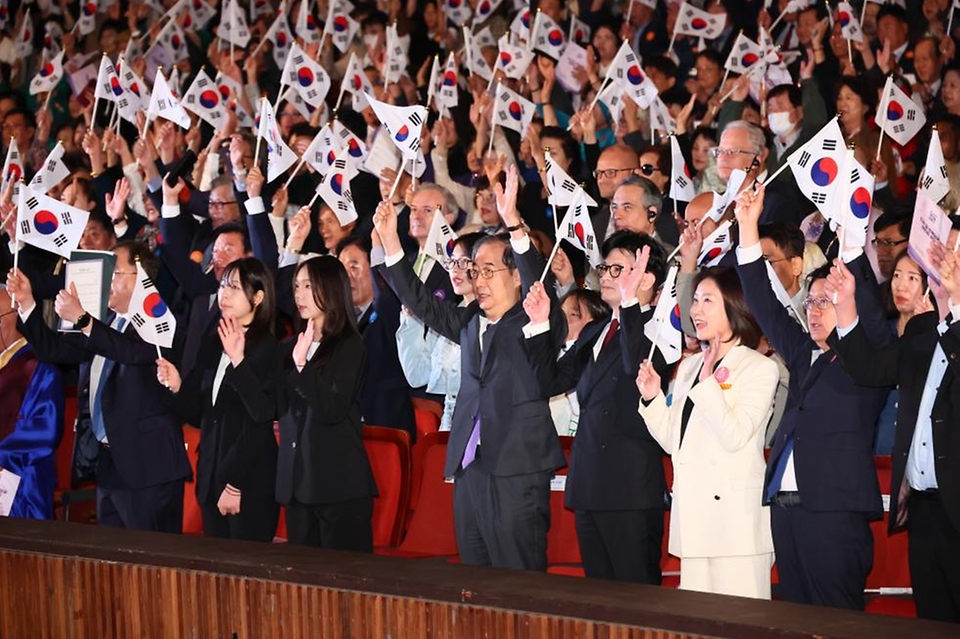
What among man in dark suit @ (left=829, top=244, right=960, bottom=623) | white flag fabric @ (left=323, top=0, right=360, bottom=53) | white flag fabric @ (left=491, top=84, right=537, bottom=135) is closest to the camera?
man in dark suit @ (left=829, top=244, right=960, bottom=623)

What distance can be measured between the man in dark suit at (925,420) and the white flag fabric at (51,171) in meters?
5.36

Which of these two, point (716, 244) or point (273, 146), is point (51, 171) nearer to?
point (273, 146)

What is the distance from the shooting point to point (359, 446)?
250 inches

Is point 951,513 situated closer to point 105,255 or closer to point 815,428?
point 815,428

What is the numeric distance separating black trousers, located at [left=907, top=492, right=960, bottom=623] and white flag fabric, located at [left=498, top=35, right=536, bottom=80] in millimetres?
6174

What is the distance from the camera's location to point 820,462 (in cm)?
534

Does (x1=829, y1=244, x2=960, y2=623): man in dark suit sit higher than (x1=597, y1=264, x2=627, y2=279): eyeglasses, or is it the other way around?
(x1=597, y1=264, x2=627, y2=279): eyeglasses

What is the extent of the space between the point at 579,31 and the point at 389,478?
6.09 m

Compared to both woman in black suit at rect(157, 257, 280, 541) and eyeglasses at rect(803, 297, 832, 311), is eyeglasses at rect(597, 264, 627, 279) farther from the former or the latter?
woman in black suit at rect(157, 257, 280, 541)

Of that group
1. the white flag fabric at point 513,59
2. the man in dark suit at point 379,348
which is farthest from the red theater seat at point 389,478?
the white flag fabric at point 513,59

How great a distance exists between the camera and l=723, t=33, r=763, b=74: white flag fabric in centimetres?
1023

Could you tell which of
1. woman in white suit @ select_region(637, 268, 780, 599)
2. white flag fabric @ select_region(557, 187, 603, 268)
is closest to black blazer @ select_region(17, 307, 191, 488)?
white flag fabric @ select_region(557, 187, 603, 268)

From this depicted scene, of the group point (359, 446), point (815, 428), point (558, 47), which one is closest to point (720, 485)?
point (815, 428)

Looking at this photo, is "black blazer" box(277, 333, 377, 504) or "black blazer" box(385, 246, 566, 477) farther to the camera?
"black blazer" box(277, 333, 377, 504)
